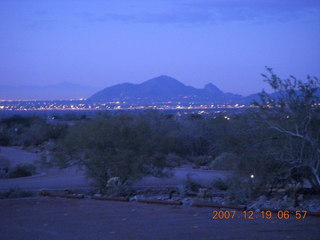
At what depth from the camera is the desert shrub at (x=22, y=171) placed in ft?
91.2

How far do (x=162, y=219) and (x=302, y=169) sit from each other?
20.1ft

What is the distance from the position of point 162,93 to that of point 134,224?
118 meters

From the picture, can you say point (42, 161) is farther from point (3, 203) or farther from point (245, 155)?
point (245, 155)

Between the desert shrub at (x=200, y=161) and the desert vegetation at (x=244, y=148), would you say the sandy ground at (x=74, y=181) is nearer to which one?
the desert vegetation at (x=244, y=148)

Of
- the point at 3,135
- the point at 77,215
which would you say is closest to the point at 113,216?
the point at 77,215

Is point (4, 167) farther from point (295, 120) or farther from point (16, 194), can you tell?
point (295, 120)

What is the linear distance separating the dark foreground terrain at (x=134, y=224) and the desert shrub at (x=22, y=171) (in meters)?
14.6

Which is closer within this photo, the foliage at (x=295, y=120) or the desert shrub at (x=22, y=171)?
the foliage at (x=295, y=120)

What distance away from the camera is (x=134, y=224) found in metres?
10.8

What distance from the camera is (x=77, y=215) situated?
480 inches

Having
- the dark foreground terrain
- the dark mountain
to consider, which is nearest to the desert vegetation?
the dark foreground terrain

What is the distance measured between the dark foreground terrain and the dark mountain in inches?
4169

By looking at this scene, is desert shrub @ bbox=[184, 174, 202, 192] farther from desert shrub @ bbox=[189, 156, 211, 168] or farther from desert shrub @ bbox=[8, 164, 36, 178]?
desert shrub @ bbox=[8, 164, 36, 178]
